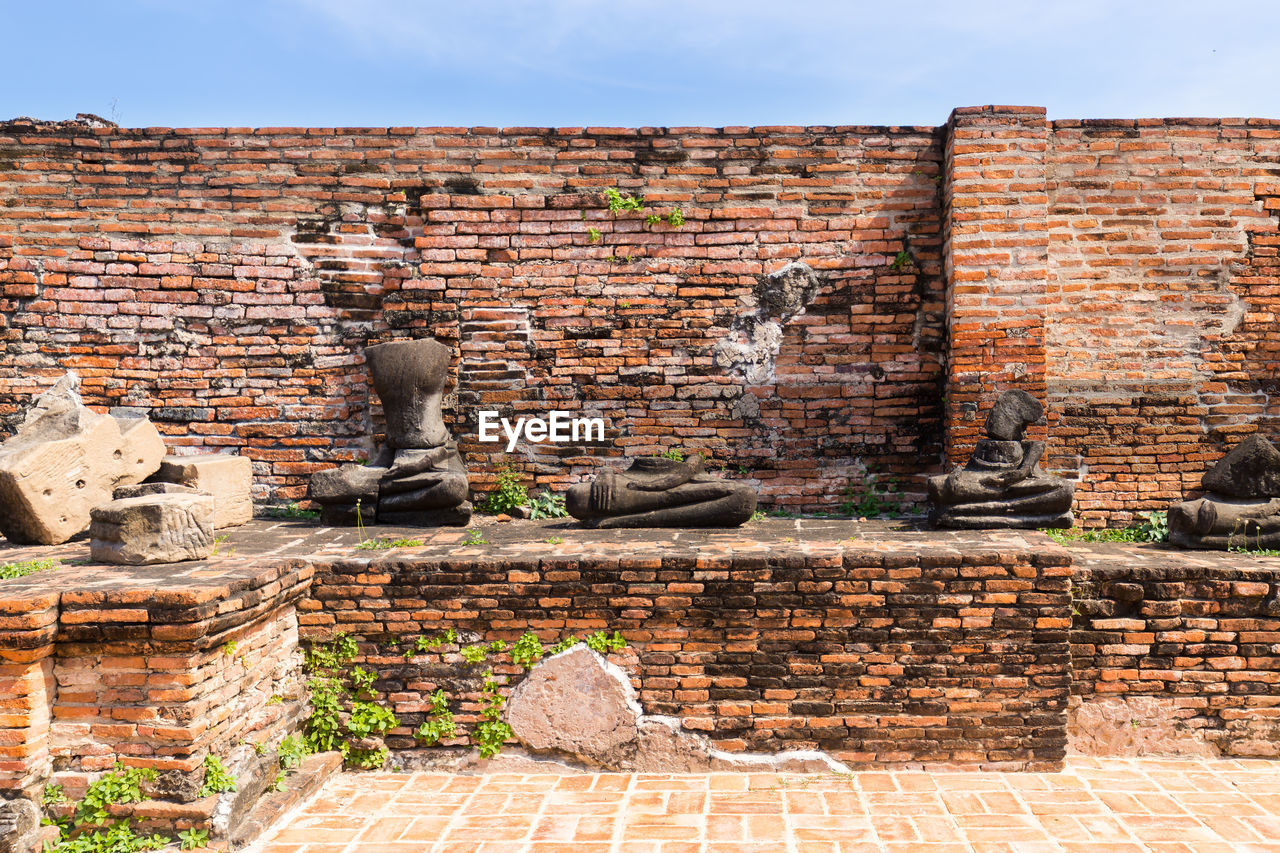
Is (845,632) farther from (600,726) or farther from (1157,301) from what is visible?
(1157,301)

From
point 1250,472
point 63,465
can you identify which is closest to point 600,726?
point 63,465

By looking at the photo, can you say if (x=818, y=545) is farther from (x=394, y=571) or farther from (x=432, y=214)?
(x=432, y=214)

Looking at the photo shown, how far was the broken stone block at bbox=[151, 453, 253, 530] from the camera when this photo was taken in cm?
596

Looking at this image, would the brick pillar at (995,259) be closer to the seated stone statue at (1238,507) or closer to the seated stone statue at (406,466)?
the seated stone statue at (1238,507)

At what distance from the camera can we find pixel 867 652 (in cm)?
441

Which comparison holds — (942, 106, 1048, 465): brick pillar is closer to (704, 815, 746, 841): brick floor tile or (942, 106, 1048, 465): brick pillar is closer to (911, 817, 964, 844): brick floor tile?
(911, 817, 964, 844): brick floor tile

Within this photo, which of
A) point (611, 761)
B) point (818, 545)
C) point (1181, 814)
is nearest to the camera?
point (1181, 814)

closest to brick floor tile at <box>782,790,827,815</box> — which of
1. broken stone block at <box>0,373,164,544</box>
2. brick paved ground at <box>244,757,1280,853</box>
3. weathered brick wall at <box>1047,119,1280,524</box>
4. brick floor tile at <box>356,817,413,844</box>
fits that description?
brick paved ground at <box>244,757,1280,853</box>

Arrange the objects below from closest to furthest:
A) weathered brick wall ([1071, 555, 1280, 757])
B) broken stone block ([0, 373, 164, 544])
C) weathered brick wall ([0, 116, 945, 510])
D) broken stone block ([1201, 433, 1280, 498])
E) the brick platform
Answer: the brick platform
weathered brick wall ([1071, 555, 1280, 757])
broken stone block ([0, 373, 164, 544])
broken stone block ([1201, 433, 1280, 498])
weathered brick wall ([0, 116, 945, 510])

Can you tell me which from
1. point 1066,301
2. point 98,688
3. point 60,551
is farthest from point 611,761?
point 1066,301

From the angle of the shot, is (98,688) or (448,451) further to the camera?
(448,451)

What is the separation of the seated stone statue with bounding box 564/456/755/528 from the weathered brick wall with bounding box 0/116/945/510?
0.98m

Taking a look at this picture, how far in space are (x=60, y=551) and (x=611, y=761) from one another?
3274 mm

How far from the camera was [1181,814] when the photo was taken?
3912mm
